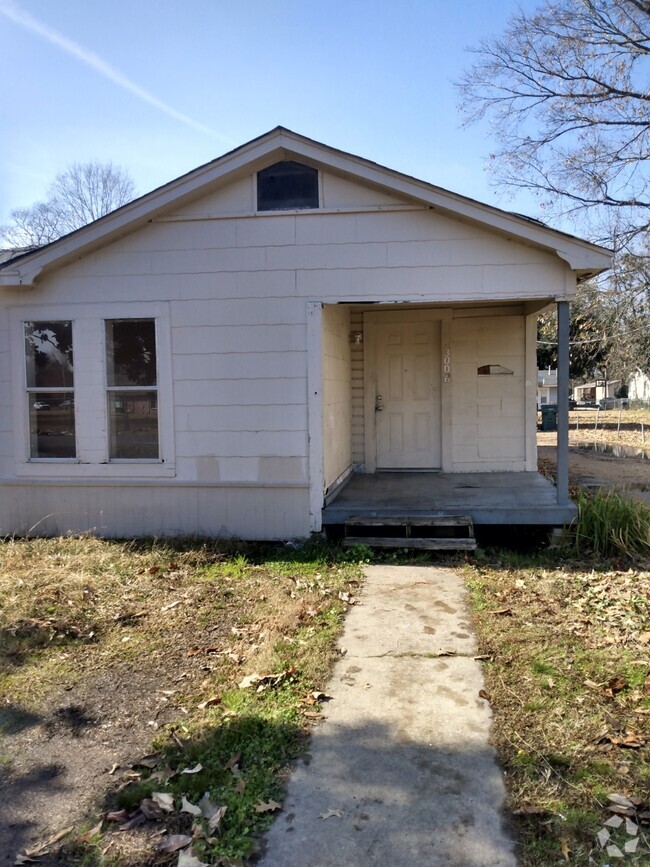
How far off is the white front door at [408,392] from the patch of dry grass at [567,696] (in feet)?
11.8

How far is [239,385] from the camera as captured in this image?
270 inches

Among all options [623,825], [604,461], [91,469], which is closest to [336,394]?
[91,469]

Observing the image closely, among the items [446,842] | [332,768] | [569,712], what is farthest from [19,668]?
[569,712]

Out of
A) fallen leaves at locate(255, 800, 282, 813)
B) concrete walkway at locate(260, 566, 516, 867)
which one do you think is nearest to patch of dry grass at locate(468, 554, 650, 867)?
concrete walkway at locate(260, 566, 516, 867)

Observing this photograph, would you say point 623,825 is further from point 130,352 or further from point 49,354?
point 49,354

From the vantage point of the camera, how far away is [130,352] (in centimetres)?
710

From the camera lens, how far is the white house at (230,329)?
6484 millimetres

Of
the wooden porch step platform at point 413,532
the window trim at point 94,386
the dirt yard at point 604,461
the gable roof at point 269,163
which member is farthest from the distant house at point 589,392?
the window trim at point 94,386

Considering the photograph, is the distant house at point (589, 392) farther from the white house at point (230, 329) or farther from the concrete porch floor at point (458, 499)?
the white house at point (230, 329)

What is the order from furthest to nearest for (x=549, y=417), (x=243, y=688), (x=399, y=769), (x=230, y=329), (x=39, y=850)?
(x=549, y=417) < (x=230, y=329) < (x=243, y=688) < (x=399, y=769) < (x=39, y=850)

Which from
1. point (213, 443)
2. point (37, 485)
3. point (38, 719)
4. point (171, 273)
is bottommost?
point (38, 719)

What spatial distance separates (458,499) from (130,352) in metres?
3.91

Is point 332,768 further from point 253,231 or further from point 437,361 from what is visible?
point 437,361

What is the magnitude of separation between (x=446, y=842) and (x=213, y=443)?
5014 millimetres
